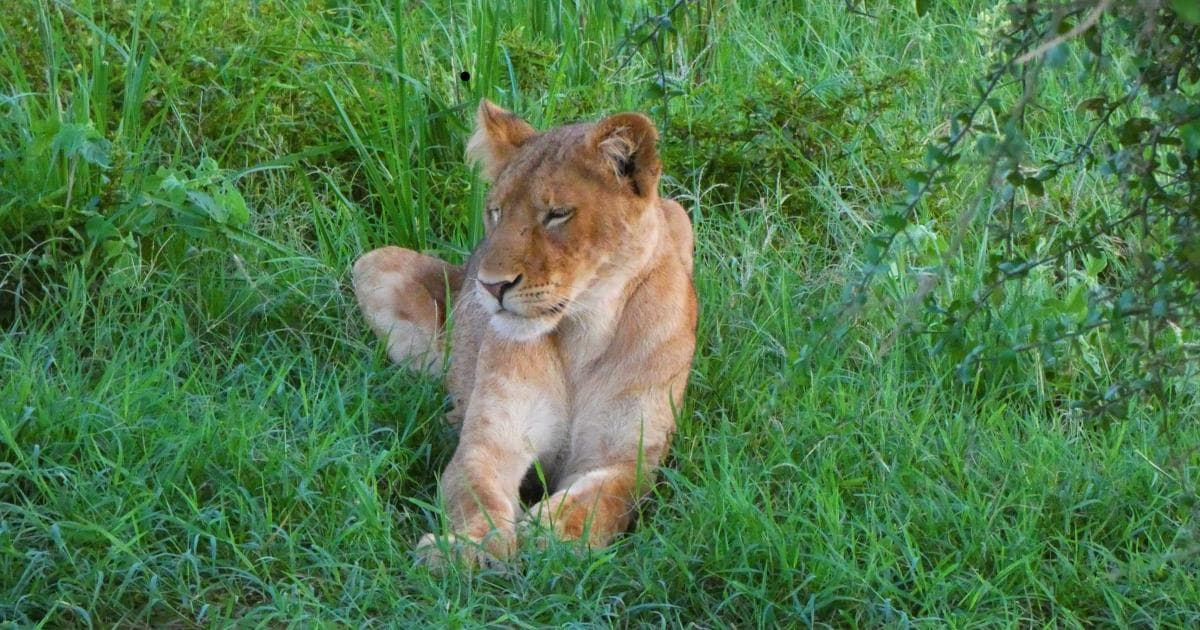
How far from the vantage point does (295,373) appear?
446cm

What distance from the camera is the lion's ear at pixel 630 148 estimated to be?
387 centimetres

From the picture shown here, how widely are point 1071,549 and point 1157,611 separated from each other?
26 cm

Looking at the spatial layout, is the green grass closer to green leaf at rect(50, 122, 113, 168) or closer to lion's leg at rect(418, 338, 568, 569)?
green leaf at rect(50, 122, 113, 168)

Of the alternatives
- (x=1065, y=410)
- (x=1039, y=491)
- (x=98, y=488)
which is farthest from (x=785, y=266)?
(x=98, y=488)

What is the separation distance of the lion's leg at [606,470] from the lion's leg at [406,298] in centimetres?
69

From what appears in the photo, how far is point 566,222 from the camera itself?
383cm

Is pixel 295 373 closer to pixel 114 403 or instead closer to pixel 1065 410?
pixel 114 403

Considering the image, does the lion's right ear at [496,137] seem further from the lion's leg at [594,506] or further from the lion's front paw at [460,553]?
the lion's front paw at [460,553]

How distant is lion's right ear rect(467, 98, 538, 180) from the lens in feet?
13.6

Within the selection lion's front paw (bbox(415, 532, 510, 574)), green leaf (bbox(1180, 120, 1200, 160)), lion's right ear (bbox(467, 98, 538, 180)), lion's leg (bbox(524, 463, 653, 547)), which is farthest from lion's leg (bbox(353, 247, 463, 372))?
green leaf (bbox(1180, 120, 1200, 160))

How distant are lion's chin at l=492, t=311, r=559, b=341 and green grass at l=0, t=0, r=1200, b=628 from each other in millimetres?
407

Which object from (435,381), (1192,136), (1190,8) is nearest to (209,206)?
(435,381)

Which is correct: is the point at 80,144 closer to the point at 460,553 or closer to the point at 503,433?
the point at 503,433

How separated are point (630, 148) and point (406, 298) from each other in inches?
43.8
